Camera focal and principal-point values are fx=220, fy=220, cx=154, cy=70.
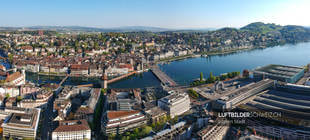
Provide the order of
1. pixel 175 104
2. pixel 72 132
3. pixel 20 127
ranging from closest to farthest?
1. pixel 72 132
2. pixel 20 127
3. pixel 175 104

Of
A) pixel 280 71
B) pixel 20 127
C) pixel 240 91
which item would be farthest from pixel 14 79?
pixel 280 71

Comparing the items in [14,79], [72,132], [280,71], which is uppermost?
[280,71]

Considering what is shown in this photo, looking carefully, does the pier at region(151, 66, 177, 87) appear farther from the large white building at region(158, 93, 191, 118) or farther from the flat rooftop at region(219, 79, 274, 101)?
the large white building at region(158, 93, 191, 118)

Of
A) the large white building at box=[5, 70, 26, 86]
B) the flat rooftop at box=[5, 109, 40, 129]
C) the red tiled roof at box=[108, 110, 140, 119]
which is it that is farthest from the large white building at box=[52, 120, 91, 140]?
the large white building at box=[5, 70, 26, 86]

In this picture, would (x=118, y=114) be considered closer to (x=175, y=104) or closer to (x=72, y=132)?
(x=72, y=132)

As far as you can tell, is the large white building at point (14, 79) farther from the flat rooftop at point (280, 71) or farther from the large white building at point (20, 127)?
the flat rooftop at point (280, 71)

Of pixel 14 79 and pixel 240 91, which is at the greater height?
pixel 14 79

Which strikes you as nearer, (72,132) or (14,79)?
(72,132)

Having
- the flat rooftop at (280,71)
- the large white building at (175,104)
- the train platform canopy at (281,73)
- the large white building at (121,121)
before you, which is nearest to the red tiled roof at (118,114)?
the large white building at (121,121)
